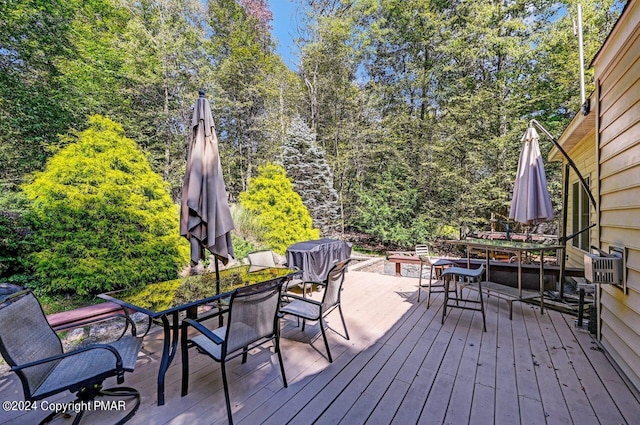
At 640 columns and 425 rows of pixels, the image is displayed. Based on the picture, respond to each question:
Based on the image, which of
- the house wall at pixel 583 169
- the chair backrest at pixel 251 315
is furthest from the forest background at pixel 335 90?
the chair backrest at pixel 251 315

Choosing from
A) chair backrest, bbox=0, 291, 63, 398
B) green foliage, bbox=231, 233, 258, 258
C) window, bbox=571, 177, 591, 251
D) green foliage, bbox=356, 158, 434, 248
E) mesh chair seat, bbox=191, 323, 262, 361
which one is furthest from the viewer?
green foliage, bbox=356, 158, 434, 248

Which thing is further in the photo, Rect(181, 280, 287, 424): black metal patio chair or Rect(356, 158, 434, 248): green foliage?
Rect(356, 158, 434, 248): green foliage

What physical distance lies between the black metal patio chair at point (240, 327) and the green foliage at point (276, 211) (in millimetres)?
4482

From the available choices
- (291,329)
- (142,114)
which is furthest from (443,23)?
(291,329)

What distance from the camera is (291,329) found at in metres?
3.28

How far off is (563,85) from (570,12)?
220 cm

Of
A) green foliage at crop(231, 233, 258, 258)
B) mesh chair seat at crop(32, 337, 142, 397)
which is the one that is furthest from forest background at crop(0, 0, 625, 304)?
mesh chair seat at crop(32, 337, 142, 397)

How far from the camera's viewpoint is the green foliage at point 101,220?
4.00 meters

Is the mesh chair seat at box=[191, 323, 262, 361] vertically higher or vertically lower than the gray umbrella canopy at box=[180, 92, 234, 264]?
lower

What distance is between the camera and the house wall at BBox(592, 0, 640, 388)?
219 centimetres

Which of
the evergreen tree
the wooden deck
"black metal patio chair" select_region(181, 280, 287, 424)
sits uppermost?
the evergreen tree

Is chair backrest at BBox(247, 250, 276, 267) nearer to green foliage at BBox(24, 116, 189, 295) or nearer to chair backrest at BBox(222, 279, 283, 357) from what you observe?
green foliage at BBox(24, 116, 189, 295)

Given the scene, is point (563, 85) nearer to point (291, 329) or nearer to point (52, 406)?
point (291, 329)

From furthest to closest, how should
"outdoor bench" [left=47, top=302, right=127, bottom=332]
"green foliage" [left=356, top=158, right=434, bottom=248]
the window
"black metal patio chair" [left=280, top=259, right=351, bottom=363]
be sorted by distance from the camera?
"green foliage" [left=356, top=158, right=434, bottom=248]
the window
"black metal patio chair" [left=280, top=259, right=351, bottom=363]
"outdoor bench" [left=47, top=302, right=127, bottom=332]
